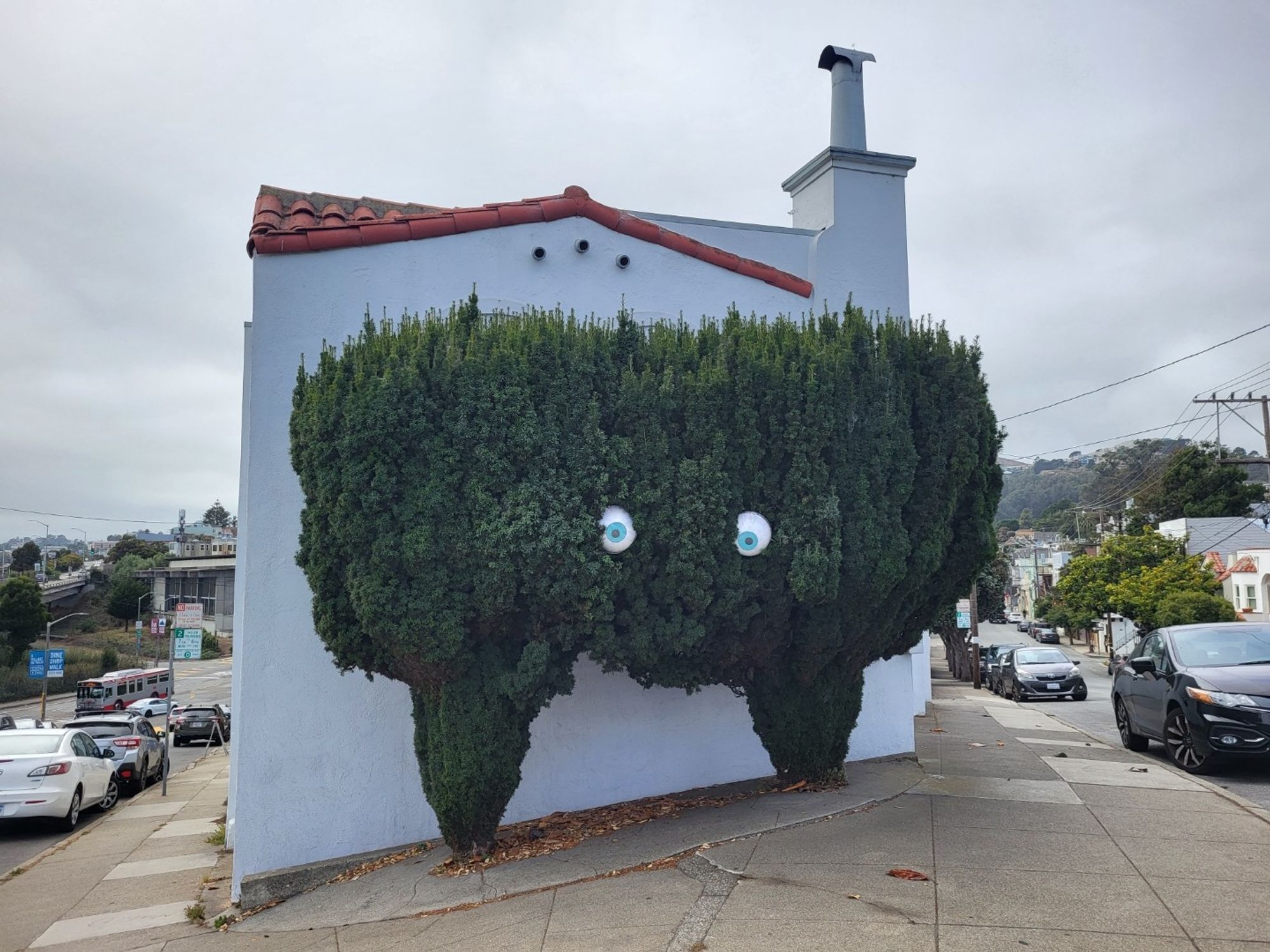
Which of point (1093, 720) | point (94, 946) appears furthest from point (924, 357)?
point (1093, 720)

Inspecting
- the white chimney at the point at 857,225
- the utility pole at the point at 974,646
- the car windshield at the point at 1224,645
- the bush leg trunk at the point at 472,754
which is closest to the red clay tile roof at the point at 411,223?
the white chimney at the point at 857,225

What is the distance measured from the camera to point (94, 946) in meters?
7.23

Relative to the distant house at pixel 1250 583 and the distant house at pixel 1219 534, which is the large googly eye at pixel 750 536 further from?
the distant house at pixel 1219 534

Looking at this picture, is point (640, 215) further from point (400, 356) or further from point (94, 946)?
point (94, 946)

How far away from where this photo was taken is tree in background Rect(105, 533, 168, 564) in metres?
89.8

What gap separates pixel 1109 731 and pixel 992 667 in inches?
463

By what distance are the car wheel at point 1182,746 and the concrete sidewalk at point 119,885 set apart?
9291 millimetres

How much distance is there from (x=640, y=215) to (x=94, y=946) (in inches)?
339

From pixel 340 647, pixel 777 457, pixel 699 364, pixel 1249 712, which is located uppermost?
pixel 699 364

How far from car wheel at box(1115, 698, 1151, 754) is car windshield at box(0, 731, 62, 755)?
13912 millimetres

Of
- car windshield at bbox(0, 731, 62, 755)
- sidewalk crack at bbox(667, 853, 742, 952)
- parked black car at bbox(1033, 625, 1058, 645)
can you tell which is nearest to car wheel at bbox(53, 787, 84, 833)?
car windshield at bbox(0, 731, 62, 755)

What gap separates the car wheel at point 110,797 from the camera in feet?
47.9

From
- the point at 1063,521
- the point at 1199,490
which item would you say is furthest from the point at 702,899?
the point at 1063,521

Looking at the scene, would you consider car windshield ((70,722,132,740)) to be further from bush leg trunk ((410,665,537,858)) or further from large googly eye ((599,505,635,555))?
large googly eye ((599,505,635,555))
